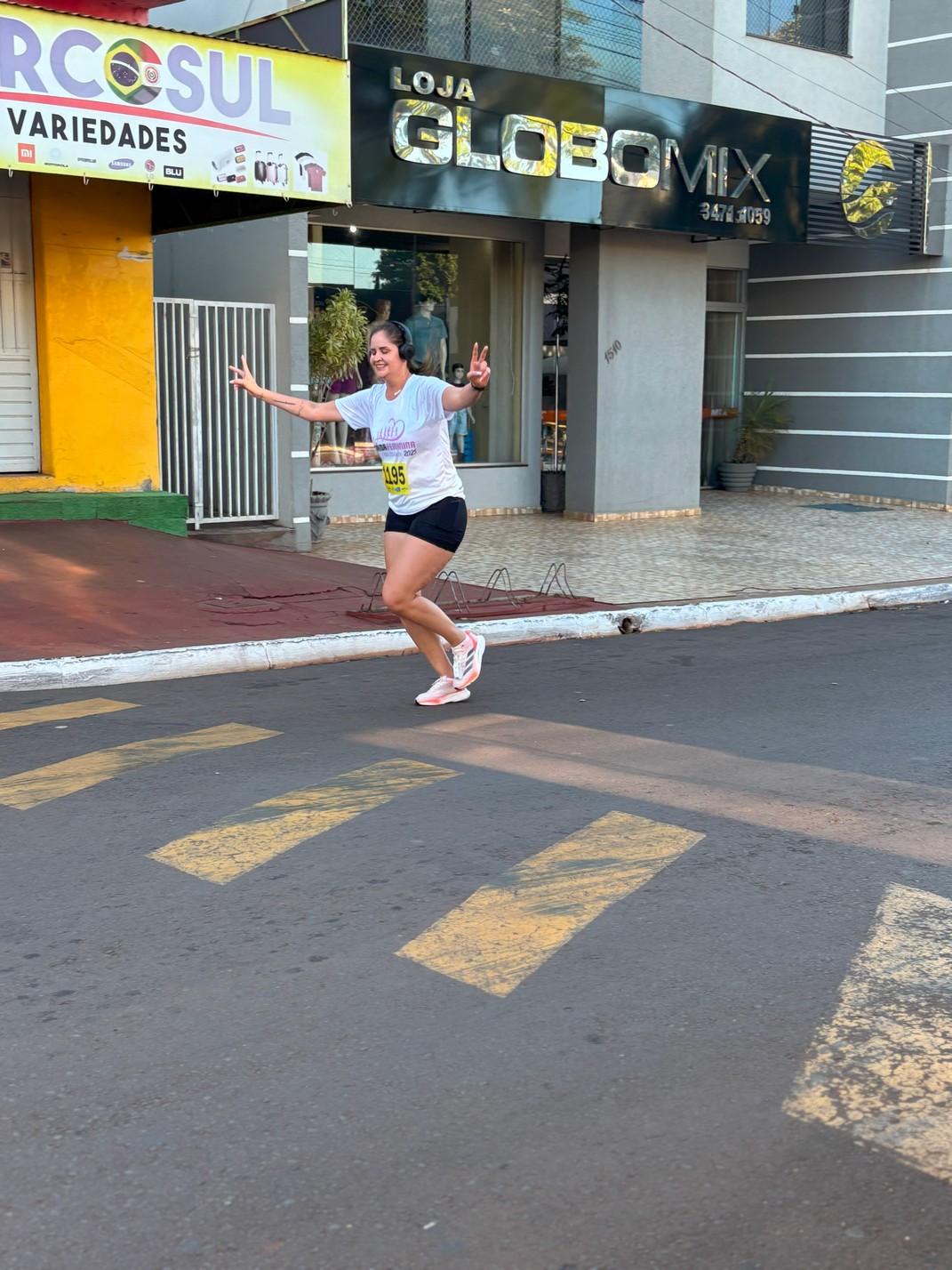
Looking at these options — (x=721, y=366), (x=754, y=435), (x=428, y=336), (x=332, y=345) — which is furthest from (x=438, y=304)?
(x=754, y=435)

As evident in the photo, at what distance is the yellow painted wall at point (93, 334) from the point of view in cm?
1230

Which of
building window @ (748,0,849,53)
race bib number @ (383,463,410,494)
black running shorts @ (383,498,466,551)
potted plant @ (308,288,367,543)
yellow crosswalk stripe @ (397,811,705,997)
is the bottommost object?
yellow crosswalk stripe @ (397,811,705,997)

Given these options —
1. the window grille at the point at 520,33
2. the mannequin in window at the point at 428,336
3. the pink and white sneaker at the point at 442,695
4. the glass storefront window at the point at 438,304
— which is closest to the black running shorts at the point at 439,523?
the pink and white sneaker at the point at 442,695

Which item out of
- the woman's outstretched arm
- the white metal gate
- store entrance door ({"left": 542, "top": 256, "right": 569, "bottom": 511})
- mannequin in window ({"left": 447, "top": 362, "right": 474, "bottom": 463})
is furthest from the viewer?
store entrance door ({"left": 542, "top": 256, "right": 569, "bottom": 511})

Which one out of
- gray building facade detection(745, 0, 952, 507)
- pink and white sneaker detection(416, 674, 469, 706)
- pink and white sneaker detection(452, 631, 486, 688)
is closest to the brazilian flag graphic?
pink and white sneaker detection(452, 631, 486, 688)

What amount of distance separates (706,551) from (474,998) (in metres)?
11.5

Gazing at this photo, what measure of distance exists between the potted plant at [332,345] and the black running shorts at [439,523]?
26.6 feet

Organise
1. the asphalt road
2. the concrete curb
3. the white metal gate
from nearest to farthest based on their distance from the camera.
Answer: the asphalt road, the concrete curb, the white metal gate

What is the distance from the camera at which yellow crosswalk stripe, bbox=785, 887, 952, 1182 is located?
310 cm

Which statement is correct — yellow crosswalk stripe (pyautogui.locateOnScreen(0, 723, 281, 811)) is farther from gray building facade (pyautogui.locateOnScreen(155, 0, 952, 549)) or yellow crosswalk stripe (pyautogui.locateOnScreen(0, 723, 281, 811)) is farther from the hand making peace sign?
gray building facade (pyautogui.locateOnScreen(155, 0, 952, 549))

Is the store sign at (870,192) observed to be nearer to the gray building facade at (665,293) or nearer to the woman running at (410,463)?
the gray building facade at (665,293)

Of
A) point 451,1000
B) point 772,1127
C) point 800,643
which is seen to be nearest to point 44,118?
point 800,643

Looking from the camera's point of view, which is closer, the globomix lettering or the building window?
the globomix lettering

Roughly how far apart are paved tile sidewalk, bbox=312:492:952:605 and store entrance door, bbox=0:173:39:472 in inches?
123
